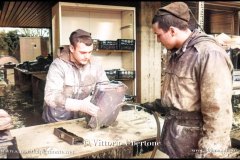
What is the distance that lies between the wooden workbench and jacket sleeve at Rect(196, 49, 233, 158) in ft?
1.95

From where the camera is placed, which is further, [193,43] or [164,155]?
[164,155]

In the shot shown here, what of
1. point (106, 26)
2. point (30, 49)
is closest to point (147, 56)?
point (106, 26)

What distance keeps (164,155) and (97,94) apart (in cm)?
70

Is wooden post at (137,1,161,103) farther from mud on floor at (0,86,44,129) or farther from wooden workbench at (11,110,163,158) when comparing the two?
wooden workbench at (11,110,163,158)

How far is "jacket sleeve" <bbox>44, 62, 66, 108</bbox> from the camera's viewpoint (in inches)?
86.9

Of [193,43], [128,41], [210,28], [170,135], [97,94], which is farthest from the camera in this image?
[210,28]

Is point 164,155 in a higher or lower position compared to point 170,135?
lower

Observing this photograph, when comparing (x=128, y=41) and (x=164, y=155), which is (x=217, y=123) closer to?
(x=164, y=155)

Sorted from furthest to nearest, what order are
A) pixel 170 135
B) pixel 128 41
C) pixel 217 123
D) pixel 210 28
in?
pixel 210 28
pixel 128 41
pixel 170 135
pixel 217 123

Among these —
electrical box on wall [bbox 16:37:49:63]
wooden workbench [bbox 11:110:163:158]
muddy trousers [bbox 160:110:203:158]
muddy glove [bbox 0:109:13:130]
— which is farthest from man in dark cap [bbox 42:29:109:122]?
electrical box on wall [bbox 16:37:49:63]

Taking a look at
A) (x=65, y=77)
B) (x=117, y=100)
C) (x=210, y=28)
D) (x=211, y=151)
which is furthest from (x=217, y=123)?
(x=210, y=28)

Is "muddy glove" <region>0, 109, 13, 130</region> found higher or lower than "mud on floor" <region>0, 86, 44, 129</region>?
higher

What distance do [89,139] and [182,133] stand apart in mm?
682

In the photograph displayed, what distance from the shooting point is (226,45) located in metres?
2.57
